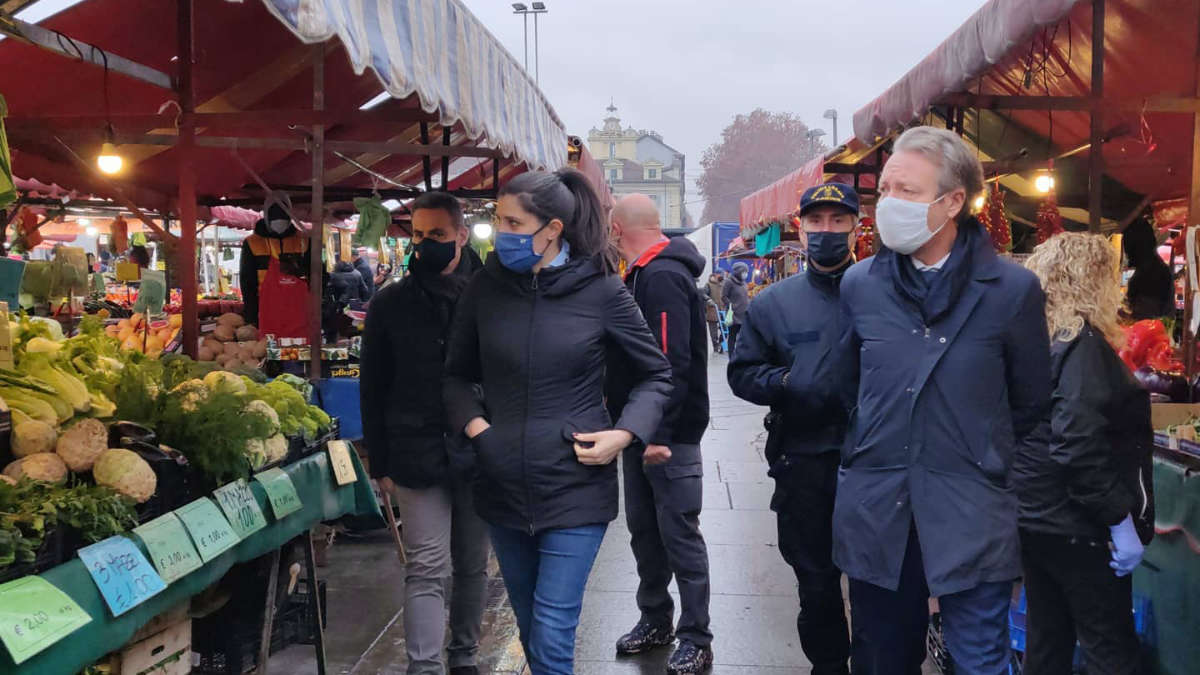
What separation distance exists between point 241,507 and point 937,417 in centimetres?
251

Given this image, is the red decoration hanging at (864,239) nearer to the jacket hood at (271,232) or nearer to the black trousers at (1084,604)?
the jacket hood at (271,232)

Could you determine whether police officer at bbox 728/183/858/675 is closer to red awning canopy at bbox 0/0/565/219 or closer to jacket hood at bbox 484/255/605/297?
jacket hood at bbox 484/255/605/297

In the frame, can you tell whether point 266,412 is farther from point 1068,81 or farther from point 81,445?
point 1068,81

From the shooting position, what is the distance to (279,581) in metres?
4.43

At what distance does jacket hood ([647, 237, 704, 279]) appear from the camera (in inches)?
185

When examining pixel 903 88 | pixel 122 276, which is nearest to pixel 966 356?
pixel 903 88

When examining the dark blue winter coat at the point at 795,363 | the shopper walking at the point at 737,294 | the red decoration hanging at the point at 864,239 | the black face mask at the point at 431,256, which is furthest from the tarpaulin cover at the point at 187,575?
the shopper walking at the point at 737,294

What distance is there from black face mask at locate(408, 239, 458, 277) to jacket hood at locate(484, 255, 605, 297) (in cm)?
84

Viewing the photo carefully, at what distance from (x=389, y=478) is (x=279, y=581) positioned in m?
0.75

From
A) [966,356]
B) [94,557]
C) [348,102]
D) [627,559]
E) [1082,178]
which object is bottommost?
[627,559]

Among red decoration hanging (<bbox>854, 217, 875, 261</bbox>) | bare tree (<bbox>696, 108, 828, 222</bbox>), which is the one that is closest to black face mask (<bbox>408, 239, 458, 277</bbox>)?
red decoration hanging (<bbox>854, 217, 875, 261</bbox>)

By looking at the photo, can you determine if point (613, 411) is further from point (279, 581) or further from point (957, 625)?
point (957, 625)

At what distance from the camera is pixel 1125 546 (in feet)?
11.3

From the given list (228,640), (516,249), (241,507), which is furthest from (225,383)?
(516,249)
